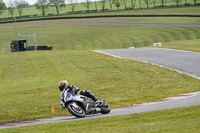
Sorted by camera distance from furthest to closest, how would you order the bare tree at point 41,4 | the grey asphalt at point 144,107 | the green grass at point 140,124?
the bare tree at point 41,4, the grey asphalt at point 144,107, the green grass at point 140,124

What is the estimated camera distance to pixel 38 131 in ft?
36.8

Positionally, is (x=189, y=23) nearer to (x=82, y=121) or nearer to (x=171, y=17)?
(x=171, y=17)

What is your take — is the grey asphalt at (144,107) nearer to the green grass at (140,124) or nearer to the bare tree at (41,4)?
the green grass at (140,124)

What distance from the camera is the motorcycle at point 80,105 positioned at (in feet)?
43.7

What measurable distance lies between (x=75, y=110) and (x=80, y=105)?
28 centimetres

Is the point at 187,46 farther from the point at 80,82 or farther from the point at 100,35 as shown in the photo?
the point at 100,35

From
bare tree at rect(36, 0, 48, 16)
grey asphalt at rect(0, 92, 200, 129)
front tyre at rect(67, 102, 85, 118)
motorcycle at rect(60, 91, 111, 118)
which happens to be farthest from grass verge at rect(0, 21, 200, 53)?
bare tree at rect(36, 0, 48, 16)

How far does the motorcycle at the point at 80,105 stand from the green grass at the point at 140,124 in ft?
3.67

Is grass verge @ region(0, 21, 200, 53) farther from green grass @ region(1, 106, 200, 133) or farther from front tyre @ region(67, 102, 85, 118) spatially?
green grass @ region(1, 106, 200, 133)

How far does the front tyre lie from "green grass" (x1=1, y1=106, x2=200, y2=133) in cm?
103

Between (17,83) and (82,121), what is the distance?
11211mm

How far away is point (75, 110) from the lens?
13352 mm

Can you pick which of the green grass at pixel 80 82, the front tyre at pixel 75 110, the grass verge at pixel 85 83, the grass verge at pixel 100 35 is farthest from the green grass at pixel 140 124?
the grass verge at pixel 100 35

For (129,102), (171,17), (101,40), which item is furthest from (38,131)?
(171,17)
